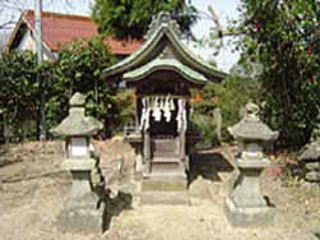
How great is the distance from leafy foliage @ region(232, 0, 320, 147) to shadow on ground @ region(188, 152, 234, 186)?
220cm

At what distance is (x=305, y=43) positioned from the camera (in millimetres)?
8930

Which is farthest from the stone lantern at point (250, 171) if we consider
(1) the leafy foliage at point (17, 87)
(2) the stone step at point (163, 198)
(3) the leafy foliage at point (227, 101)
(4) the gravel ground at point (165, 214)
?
(1) the leafy foliage at point (17, 87)

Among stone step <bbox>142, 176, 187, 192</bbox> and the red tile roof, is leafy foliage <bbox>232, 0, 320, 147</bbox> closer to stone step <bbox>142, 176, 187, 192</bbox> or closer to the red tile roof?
stone step <bbox>142, 176, 187, 192</bbox>

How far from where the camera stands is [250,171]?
6742 millimetres

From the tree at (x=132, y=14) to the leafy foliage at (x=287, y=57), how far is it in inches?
228

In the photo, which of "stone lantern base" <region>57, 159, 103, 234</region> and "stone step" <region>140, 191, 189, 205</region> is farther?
"stone step" <region>140, 191, 189, 205</region>

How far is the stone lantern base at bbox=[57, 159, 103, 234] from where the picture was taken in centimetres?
636

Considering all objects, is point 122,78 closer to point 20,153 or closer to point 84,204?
point 84,204

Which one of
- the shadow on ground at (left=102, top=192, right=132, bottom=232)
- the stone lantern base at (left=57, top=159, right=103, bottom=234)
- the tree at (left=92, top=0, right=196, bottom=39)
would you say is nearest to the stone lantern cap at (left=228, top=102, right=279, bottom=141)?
the stone lantern base at (left=57, top=159, right=103, bottom=234)

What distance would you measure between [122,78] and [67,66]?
6.06 meters

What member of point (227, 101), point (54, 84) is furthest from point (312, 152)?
point (54, 84)

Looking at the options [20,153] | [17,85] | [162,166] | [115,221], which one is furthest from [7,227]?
[17,85]

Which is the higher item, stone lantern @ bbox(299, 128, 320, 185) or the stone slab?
stone lantern @ bbox(299, 128, 320, 185)

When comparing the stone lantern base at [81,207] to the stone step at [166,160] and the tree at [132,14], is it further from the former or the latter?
the tree at [132,14]
